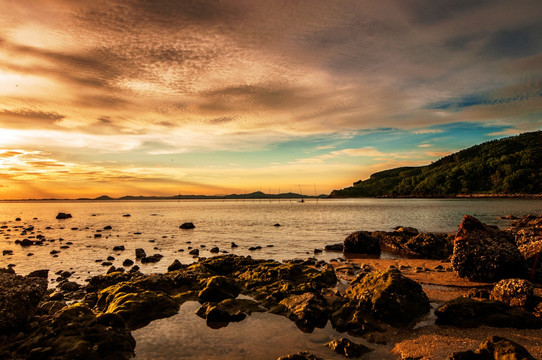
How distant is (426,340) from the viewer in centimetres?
966

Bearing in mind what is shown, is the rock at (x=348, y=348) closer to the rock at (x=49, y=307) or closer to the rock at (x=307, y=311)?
the rock at (x=307, y=311)

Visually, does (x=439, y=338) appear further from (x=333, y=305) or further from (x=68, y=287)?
(x=68, y=287)

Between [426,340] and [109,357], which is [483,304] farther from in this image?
[109,357]

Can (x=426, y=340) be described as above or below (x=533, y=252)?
below

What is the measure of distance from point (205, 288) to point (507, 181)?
8273 inches

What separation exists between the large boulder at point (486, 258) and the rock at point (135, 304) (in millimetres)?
15586

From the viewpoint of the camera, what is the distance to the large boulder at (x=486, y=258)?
1612cm

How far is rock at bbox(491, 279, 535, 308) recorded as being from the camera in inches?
451

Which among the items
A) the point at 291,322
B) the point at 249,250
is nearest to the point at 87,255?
the point at 249,250

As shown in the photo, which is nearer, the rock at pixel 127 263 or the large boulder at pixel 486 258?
the large boulder at pixel 486 258

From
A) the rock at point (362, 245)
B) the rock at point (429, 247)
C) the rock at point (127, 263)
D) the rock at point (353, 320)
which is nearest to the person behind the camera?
the rock at point (353, 320)

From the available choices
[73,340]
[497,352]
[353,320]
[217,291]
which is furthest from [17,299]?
[497,352]

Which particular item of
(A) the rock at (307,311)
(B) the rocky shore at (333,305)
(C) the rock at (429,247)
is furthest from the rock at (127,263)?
(C) the rock at (429,247)

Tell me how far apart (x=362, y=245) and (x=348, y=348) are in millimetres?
20355
